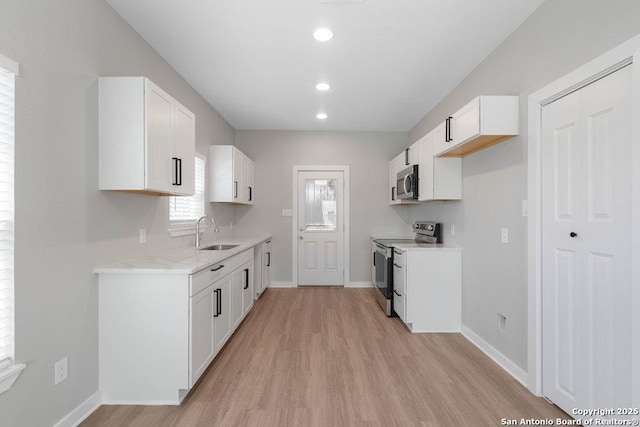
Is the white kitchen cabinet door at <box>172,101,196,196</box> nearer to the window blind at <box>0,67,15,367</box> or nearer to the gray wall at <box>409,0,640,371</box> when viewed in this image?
the window blind at <box>0,67,15,367</box>

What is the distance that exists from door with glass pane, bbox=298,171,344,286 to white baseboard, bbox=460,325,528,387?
2.48 m

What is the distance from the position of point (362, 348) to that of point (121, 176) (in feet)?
7.97

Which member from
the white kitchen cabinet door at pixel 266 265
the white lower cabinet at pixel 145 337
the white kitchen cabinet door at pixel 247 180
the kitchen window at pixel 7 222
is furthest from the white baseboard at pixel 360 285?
the kitchen window at pixel 7 222

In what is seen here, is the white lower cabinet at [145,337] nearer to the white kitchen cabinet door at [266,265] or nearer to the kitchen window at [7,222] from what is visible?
the kitchen window at [7,222]

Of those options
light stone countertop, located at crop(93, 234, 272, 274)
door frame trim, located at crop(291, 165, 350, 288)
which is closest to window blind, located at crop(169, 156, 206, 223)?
light stone countertop, located at crop(93, 234, 272, 274)

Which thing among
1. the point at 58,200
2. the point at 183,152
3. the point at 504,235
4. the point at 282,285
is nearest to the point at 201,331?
the point at 58,200

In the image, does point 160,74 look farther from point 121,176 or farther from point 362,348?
point 362,348

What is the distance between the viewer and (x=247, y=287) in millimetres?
3744

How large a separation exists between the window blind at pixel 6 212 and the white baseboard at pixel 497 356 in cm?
310

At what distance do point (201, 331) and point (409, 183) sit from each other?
294 cm

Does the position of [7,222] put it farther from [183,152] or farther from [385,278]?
[385,278]

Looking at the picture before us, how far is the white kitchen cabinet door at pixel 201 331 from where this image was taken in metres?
2.11

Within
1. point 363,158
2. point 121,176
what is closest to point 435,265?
point 363,158

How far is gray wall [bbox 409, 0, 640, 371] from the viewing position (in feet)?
5.84
